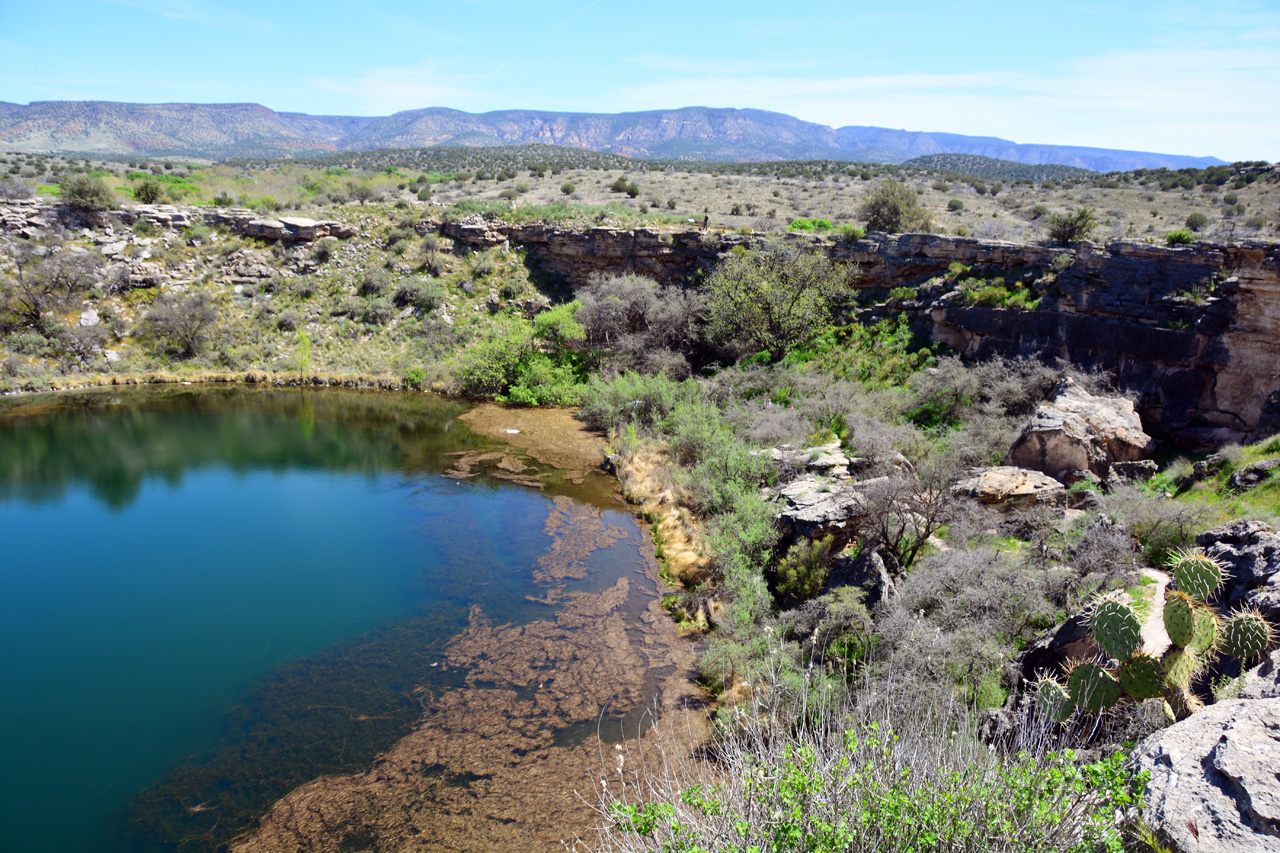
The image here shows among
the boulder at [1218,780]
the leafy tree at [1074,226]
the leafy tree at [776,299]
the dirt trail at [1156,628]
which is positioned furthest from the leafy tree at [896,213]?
the boulder at [1218,780]

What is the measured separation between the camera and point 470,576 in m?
13.9

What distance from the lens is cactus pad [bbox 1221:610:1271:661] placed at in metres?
5.27

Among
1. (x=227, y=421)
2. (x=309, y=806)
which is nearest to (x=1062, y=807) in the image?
(x=309, y=806)

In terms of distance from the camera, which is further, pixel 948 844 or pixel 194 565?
pixel 194 565

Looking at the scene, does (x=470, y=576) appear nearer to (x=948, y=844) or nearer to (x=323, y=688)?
(x=323, y=688)

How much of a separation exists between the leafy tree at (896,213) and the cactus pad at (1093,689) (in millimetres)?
25077

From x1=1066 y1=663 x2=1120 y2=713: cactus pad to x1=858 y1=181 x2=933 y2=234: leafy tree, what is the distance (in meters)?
25.1

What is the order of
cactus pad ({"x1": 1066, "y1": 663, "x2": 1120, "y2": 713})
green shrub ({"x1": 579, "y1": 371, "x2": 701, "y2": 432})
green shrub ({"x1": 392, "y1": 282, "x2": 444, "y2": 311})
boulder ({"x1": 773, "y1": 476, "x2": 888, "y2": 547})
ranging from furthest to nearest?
green shrub ({"x1": 392, "y1": 282, "x2": 444, "y2": 311})
green shrub ({"x1": 579, "y1": 371, "x2": 701, "y2": 432})
boulder ({"x1": 773, "y1": 476, "x2": 888, "y2": 547})
cactus pad ({"x1": 1066, "y1": 663, "x2": 1120, "y2": 713})

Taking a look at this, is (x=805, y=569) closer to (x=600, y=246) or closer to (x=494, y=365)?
(x=494, y=365)

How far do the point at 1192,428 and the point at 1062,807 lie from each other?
47.6ft

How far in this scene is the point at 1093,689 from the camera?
573 cm

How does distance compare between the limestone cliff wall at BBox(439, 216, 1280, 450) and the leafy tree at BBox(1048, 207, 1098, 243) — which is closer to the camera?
the limestone cliff wall at BBox(439, 216, 1280, 450)

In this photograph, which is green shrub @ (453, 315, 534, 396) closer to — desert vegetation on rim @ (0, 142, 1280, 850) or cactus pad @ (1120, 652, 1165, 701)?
desert vegetation on rim @ (0, 142, 1280, 850)

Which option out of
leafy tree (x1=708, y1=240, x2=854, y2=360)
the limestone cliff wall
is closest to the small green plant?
leafy tree (x1=708, y1=240, x2=854, y2=360)
